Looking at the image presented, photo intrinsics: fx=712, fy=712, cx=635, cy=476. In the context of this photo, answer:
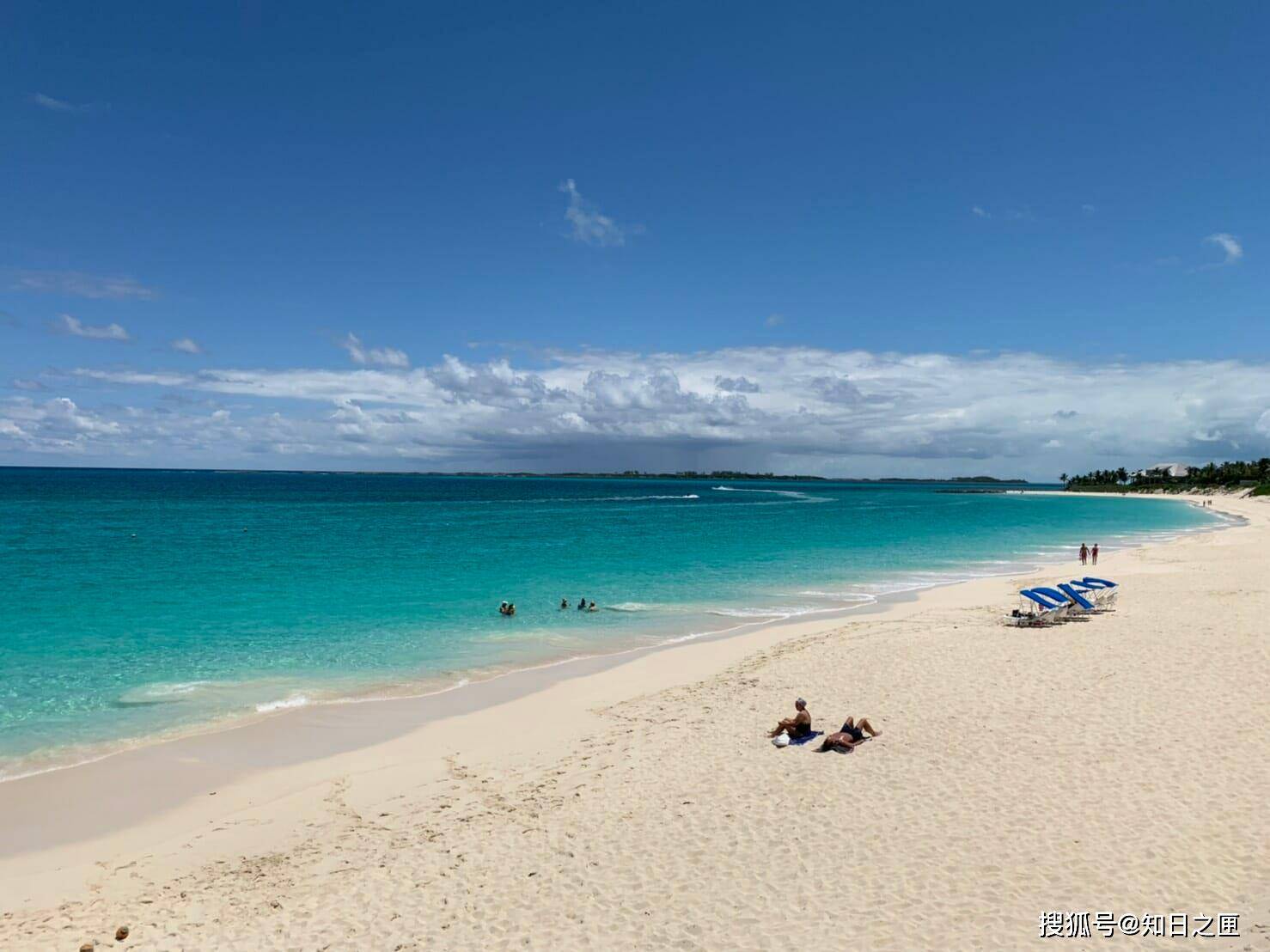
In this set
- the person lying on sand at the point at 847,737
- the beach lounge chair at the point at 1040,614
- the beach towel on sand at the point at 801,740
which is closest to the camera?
the person lying on sand at the point at 847,737

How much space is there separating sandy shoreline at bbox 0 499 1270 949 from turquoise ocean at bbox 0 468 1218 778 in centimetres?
343

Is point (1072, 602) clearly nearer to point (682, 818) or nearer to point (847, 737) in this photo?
point (847, 737)

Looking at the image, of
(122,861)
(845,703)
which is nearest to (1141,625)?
(845,703)

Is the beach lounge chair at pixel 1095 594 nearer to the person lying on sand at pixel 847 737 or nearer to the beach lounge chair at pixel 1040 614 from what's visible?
the beach lounge chair at pixel 1040 614

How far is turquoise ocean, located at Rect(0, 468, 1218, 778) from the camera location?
714 inches

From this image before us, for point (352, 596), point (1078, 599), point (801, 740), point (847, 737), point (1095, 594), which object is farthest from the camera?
point (352, 596)

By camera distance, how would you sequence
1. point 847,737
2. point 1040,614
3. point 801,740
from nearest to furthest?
point 847,737, point 801,740, point 1040,614

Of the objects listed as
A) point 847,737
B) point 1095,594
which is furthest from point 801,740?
point 1095,594

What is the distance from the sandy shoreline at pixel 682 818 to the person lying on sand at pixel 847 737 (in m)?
0.34

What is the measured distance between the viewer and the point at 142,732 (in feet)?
50.3

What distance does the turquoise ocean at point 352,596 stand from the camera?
1814cm

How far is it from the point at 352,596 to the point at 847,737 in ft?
82.8

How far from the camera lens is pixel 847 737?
12.9m

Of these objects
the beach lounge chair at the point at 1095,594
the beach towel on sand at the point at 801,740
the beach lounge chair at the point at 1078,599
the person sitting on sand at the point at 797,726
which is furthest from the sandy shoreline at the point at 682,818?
the beach lounge chair at the point at 1095,594
